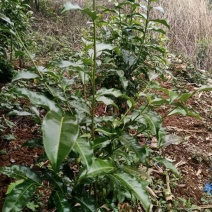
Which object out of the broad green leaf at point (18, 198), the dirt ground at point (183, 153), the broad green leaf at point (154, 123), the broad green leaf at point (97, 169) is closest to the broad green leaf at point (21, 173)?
the broad green leaf at point (18, 198)

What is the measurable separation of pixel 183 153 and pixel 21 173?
154 centimetres

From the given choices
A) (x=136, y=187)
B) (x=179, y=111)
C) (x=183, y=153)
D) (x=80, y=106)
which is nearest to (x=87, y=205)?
(x=136, y=187)

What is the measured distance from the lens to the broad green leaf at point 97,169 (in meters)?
0.85

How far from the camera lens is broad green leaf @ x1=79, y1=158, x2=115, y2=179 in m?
0.85

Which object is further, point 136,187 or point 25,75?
point 25,75

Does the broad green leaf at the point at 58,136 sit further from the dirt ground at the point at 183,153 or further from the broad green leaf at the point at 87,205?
the dirt ground at the point at 183,153

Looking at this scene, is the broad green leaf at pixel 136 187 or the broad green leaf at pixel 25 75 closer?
the broad green leaf at pixel 136 187

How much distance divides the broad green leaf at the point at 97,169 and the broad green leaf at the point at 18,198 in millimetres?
160

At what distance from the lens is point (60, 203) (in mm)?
908

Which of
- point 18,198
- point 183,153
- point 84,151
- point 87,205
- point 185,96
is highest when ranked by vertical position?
point 185,96

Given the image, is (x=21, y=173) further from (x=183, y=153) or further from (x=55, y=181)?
(x=183, y=153)

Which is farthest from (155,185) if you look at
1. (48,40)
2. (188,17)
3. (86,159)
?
(188,17)

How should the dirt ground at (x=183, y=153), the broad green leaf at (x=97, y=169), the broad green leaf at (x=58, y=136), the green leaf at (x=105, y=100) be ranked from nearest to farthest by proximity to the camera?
the broad green leaf at (x=58, y=136), the broad green leaf at (x=97, y=169), the green leaf at (x=105, y=100), the dirt ground at (x=183, y=153)

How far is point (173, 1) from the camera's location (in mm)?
5918
